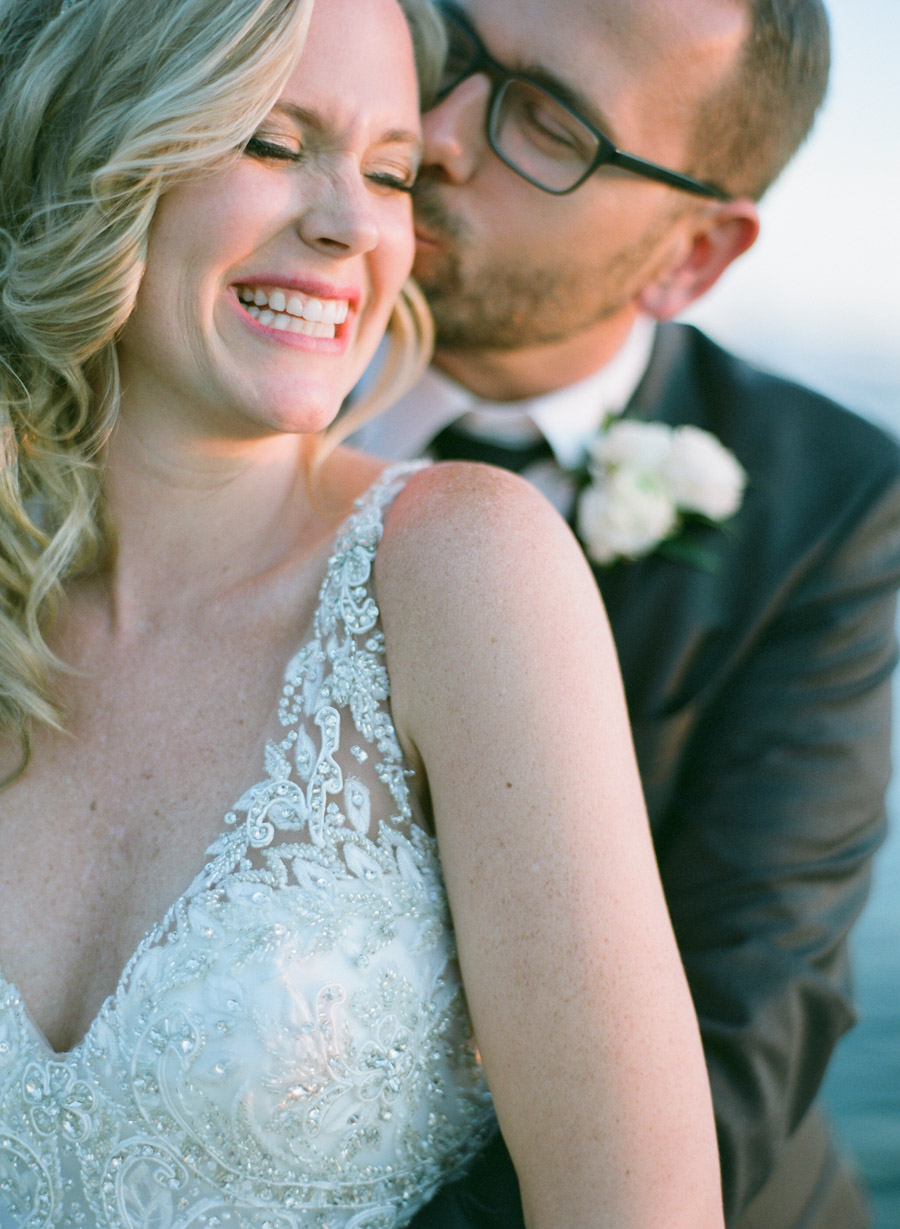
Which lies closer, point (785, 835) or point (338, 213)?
point (338, 213)

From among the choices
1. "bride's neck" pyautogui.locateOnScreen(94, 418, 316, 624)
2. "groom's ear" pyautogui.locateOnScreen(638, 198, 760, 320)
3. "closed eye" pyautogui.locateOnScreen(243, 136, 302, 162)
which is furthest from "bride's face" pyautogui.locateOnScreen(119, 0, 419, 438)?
"groom's ear" pyautogui.locateOnScreen(638, 198, 760, 320)

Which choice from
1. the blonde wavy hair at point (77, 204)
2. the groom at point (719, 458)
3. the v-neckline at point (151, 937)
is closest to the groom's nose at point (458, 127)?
the groom at point (719, 458)

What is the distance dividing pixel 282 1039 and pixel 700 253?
211cm

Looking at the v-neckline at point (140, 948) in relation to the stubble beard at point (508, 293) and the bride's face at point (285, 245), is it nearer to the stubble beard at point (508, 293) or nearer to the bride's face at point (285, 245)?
the bride's face at point (285, 245)

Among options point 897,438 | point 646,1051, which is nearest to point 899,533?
point 897,438

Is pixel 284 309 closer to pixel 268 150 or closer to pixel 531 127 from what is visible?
pixel 268 150

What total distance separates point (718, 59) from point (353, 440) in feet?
3.87

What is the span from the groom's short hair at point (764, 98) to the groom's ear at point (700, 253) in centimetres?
6

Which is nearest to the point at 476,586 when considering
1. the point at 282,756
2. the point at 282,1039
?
the point at 282,756

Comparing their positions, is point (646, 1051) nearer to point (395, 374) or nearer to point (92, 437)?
point (92, 437)

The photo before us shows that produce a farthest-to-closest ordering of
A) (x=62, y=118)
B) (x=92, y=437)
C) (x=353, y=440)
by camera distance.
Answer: (x=353, y=440) → (x=92, y=437) → (x=62, y=118)

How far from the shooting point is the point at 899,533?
7.89 feet

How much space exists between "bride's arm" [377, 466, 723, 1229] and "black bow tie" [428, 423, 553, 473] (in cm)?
100

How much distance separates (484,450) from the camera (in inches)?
102
